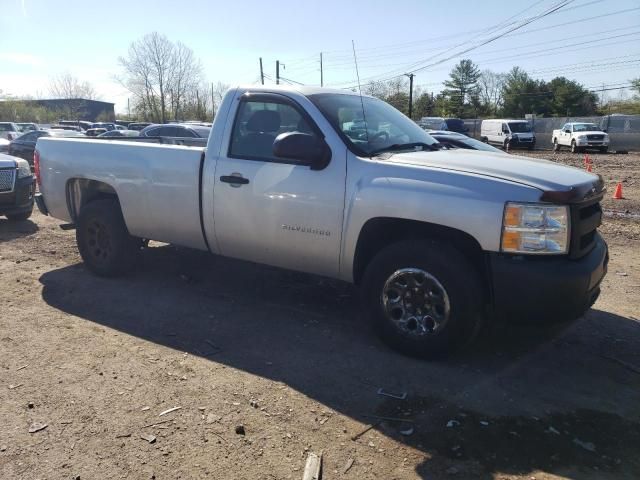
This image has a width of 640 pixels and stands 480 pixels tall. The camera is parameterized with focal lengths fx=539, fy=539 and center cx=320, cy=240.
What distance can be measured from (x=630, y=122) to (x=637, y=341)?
128 feet

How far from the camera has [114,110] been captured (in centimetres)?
9706

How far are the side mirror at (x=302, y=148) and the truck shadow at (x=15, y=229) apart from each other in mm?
5801

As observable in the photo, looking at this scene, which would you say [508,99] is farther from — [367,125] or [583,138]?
[367,125]

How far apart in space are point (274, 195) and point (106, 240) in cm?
243

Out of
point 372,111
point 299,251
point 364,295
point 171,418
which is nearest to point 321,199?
point 299,251

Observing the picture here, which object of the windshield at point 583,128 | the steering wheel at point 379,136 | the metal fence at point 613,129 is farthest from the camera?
the metal fence at point 613,129

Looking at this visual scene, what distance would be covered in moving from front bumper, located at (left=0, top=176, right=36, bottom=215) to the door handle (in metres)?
5.77

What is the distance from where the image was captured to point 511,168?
150 inches

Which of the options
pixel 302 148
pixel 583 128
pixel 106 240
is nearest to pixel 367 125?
pixel 302 148

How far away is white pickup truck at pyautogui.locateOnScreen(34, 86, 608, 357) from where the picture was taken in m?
3.47

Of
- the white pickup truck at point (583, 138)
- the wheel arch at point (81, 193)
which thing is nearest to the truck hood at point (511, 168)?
the wheel arch at point (81, 193)

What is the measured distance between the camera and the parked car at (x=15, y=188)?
8.64m

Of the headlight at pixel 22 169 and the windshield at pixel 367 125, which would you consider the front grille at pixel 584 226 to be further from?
the headlight at pixel 22 169

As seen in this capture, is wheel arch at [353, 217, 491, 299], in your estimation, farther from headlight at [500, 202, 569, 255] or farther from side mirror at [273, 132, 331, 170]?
side mirror at [273, 132, 331, 170]
